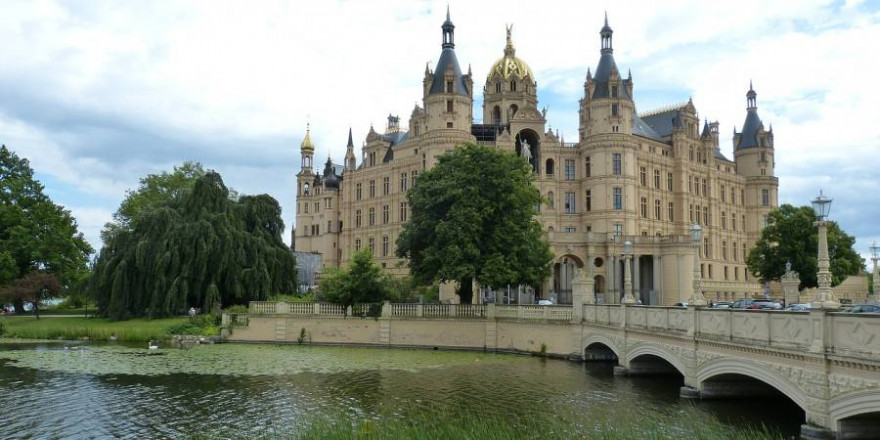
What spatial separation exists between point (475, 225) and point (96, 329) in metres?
25.0

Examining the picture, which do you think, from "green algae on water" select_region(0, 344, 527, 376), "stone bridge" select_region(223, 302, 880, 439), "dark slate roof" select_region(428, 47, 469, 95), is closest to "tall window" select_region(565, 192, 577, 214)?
"dark slate roof" select_region(428, 47, 469, 95)

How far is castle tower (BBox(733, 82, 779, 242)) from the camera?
293ft

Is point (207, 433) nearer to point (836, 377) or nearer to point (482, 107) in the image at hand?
point (836, 377)

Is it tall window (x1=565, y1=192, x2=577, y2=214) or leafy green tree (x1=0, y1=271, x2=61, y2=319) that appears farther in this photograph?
tall window (x1=565, y1=192, x2=577, y2=214)

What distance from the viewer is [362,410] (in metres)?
21.5

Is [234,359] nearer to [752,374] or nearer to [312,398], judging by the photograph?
[312,398]

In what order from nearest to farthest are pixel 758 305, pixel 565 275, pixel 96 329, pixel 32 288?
pixel 758 305, pixel 96 329, pixel 32 288, pixel 565 275

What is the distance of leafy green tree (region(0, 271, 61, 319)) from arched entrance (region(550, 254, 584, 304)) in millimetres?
42772

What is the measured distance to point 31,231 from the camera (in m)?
59.2

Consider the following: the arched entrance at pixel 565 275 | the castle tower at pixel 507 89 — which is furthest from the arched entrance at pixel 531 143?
the arched entrance at pixel 565 275

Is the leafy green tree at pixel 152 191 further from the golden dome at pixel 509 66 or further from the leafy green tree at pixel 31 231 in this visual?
the golden dome at pixel 509 66

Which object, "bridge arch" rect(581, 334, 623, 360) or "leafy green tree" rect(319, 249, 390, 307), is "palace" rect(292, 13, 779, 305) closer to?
"leafy green tree" rect(319, 249, 390, 307)

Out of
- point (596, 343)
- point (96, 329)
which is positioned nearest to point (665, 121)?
point (596, 343)

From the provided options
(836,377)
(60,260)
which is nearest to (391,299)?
(836,377)
